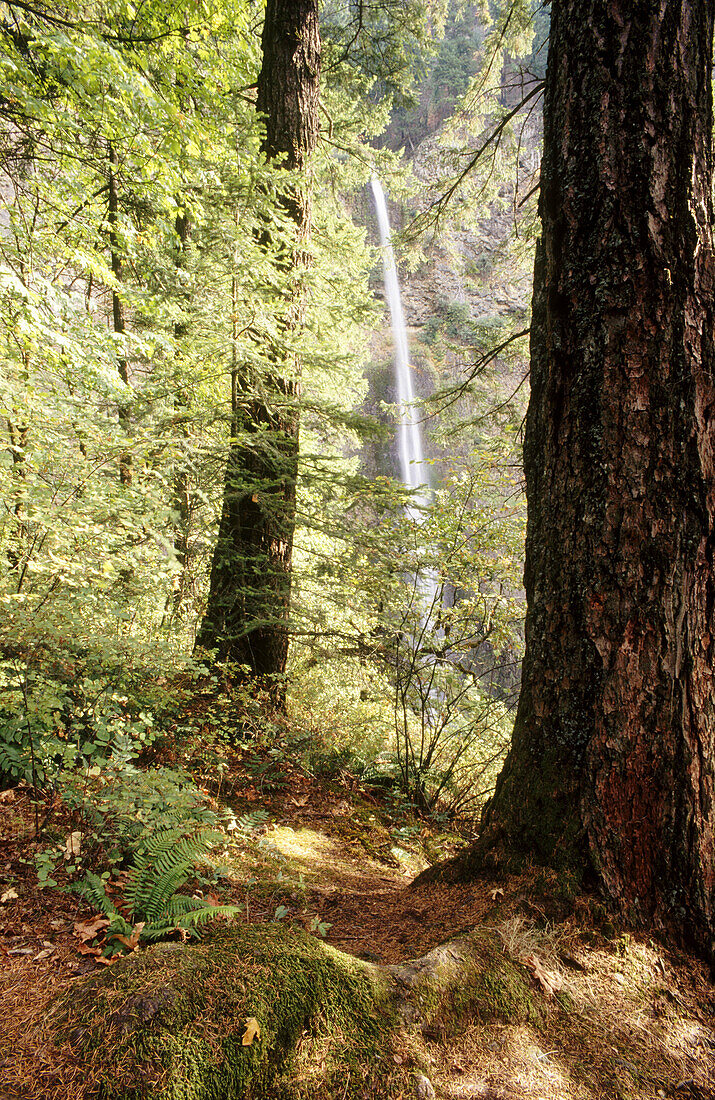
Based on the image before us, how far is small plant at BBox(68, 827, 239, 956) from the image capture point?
1475mm

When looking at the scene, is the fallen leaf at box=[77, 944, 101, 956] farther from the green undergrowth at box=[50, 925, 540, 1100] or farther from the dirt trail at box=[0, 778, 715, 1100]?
the green undergrowth at box=[50, 925, 540, 1100]

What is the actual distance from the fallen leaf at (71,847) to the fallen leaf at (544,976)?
1.65 m

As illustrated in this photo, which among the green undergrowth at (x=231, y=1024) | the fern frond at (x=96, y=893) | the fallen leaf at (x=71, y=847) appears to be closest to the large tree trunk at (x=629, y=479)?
the green undergrowth at (x=231, y=1024)

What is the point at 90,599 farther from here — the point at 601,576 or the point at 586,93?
the point at 586,93

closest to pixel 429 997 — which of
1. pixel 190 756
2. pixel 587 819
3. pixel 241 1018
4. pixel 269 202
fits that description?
pixel 241 1018

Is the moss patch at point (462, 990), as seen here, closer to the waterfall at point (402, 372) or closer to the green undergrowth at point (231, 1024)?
the green undergrowth at point (231, 1024)

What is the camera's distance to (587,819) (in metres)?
1.68

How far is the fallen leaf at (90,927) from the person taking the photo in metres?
1.59

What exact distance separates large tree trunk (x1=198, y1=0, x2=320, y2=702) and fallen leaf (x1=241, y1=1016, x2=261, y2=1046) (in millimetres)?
3261

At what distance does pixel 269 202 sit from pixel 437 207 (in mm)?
1549

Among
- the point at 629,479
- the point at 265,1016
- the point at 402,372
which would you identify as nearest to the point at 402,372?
the point at 402,372

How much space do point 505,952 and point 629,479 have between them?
1494 mm

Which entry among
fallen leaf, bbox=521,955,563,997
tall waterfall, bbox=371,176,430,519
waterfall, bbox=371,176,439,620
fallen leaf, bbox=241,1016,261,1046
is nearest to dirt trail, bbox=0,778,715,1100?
fallen leaf, bbox=521,955,563,997

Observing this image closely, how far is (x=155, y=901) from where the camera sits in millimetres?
1577
